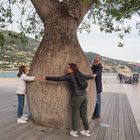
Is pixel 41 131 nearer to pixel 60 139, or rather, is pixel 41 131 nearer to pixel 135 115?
pixel 60 139

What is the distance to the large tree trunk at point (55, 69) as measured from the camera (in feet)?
26.7

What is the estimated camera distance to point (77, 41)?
348 inches

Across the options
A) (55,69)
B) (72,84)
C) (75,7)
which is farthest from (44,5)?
(72,84)

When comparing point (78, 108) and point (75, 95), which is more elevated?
point (75, 95)

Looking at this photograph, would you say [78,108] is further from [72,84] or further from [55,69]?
[55,69]

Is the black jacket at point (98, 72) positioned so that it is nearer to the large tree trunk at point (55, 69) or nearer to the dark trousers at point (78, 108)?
the large tree trunk at point (55, 69)

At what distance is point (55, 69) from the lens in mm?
8281

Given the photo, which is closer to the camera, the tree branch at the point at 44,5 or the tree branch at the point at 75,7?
the tree branch at the point at 75,7

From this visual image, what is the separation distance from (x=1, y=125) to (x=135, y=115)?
15.8 feet

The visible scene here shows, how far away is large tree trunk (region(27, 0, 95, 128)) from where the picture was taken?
8.14 metres

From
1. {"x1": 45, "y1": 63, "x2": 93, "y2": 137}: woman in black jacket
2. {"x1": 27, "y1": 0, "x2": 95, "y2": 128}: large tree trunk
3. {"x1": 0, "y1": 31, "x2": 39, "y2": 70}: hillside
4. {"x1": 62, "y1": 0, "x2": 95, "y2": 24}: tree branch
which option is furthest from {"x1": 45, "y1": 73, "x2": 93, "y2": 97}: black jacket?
{"x1": 62, "y1": 0, "x2": 95, "y2": 24}: tree branch

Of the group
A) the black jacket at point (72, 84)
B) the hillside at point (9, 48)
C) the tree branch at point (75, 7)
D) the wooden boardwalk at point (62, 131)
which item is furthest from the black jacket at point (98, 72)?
the black jacket at point (72, 84)

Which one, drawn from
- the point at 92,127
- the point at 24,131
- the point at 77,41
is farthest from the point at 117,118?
the point at 24,131

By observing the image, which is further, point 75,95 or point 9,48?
point 9,48
